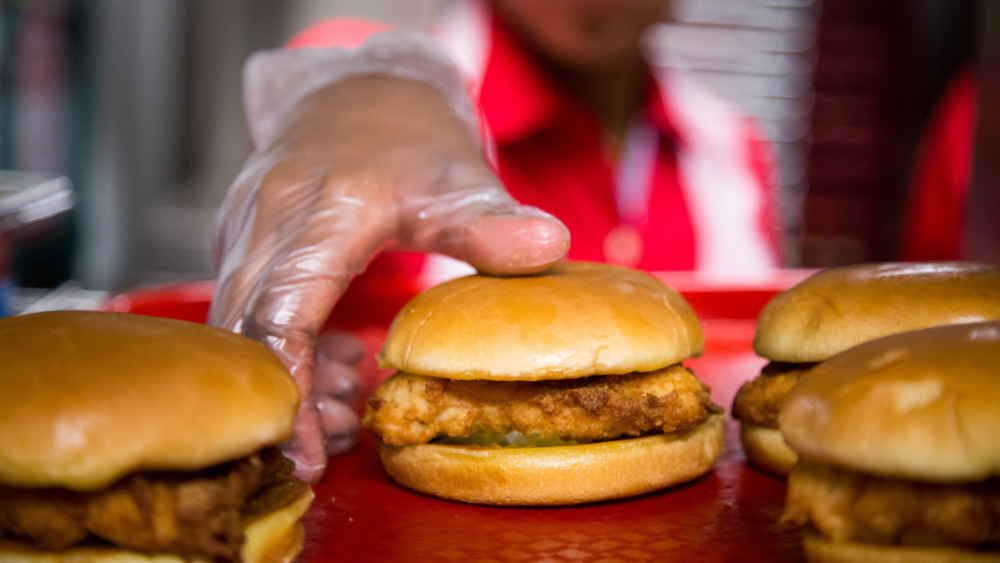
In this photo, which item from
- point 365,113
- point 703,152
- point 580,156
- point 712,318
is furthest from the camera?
point 703,152

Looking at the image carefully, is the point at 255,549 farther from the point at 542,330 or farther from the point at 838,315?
the point at 838,315

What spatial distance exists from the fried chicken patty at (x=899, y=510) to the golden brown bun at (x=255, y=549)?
2.37 ft

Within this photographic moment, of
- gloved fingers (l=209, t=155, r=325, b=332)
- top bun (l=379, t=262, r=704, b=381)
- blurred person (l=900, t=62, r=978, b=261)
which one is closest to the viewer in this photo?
top bun (l=379, t=262, r=704, b=381)

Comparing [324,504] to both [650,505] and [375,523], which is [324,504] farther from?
[650,505]

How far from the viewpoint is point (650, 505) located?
1.50 metres

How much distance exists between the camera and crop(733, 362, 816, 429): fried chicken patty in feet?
5.41

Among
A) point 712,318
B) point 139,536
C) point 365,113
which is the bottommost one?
point 712,318

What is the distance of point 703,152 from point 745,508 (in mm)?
3319

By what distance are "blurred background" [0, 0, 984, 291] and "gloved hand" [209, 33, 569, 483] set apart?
14.7ft

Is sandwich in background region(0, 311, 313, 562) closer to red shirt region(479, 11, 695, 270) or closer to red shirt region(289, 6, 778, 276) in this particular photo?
red shirt region(289, 6, 778, 276)

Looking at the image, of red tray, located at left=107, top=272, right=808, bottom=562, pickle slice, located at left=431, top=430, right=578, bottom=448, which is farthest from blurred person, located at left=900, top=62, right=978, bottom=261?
pickle slice, located at left=431, top=430, right=578, bottom=448

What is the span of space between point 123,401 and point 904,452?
95cm

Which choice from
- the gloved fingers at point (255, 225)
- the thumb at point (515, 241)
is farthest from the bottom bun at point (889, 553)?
the gloved fingers at point (255, 225)

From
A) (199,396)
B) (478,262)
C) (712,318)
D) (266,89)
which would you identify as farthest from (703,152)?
(199,396)
